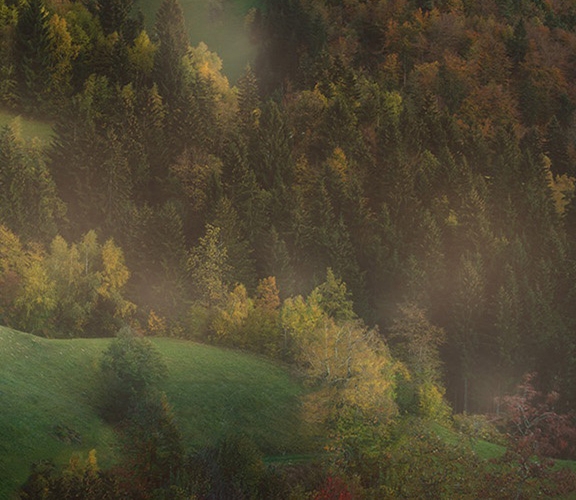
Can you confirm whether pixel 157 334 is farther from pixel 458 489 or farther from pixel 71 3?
pixel 71 3

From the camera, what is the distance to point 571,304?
4402 inches

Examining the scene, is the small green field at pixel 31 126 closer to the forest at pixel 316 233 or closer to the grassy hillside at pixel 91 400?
Answer: the forest at pixel 316 233

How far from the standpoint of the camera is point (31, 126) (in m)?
115

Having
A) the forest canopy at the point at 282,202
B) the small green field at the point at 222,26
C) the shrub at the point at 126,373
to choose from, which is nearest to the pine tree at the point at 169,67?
the forest canopy at the point at 282,202

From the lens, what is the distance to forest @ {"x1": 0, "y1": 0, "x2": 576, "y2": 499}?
209 feet

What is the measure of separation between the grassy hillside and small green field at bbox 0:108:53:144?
4554 cm

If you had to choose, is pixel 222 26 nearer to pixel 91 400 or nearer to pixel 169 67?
pixel 169 67

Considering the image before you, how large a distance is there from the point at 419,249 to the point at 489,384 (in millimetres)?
24185

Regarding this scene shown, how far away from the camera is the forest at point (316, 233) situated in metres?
63.8

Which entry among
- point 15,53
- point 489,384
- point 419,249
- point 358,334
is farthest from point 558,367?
point 15,53

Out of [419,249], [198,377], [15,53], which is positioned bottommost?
[198,377]

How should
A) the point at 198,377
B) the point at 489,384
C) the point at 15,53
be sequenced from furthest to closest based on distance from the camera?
1. the point at 15,53
2. the point at 489,384
3. the point at 198,377

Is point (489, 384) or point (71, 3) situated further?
point (71, 3)

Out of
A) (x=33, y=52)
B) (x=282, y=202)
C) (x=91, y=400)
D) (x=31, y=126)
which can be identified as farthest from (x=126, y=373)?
(x=33, y=52)
